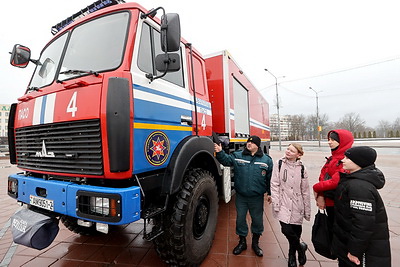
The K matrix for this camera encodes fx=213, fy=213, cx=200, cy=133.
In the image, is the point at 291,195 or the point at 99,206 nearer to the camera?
the point at 99,206

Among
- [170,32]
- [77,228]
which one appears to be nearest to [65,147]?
[170,32]

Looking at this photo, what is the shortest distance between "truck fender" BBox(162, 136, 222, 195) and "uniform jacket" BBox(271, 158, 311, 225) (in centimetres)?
93

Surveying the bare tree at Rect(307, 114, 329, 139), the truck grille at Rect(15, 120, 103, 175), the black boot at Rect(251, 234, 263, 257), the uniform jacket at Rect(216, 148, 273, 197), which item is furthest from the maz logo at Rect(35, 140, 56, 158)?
the bare tree at Rect(307, 114, 329, 139)

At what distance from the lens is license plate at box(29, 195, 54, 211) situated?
6.42ft

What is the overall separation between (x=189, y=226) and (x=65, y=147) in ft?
4.79

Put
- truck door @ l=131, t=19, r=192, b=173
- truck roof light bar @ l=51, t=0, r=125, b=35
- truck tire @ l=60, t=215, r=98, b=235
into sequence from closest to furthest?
truck door @ l=131, t=19, r=192, b=173
truck roof light bar @ l=51, t=0, r=125, b=35
truck tire @ l=60, t=215, r=98, b=235

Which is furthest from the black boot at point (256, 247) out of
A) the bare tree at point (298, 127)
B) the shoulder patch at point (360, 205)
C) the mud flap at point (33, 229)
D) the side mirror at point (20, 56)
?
the bare tree at point (298, 127)

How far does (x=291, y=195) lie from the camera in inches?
94.9

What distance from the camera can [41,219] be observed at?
6.61 ft

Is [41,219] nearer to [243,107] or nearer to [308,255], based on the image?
[308,255]

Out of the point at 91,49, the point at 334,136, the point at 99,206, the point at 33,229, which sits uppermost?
the point at 91,49

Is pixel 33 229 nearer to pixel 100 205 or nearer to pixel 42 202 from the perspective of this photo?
pixel 42 202

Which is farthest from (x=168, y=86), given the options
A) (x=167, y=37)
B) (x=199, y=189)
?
(x=199, y=189)

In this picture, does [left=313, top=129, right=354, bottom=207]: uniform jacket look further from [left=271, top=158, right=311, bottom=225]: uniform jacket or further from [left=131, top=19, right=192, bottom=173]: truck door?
[left=131, top=19, right=192, bottom=173]: truck door
